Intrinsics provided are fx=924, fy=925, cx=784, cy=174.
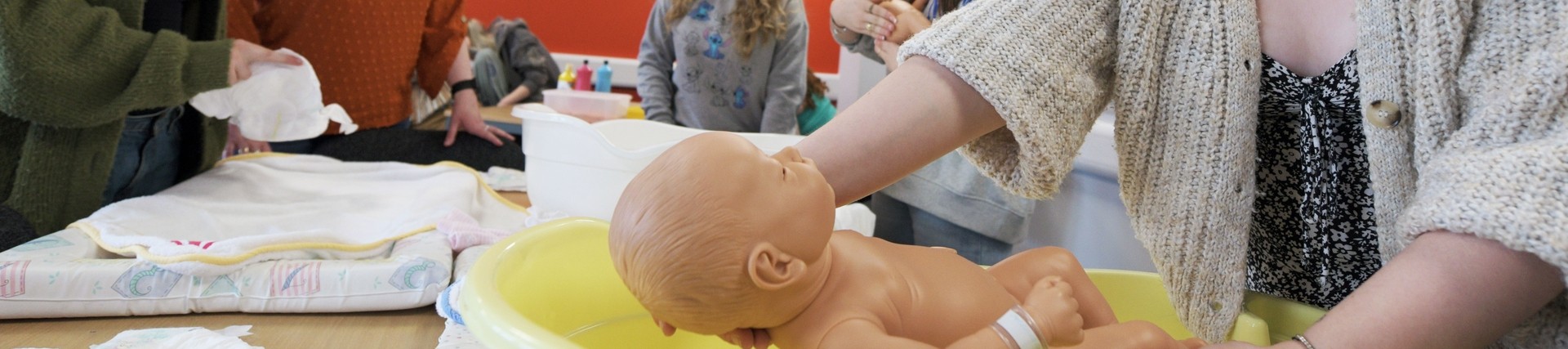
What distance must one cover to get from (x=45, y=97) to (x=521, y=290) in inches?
45.1

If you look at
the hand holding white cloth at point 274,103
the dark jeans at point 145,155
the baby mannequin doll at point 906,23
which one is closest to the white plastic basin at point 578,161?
the baby mannequin doll at point 906,23

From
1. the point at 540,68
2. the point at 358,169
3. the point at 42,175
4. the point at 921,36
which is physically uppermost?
the point at 921,36

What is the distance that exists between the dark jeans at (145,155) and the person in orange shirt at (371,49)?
0.38 metres

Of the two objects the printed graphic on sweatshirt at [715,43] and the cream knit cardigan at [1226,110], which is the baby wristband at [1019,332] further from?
the printed graphic on sweatshirt at [715,43]

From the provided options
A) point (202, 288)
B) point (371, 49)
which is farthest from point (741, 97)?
point (202, 288)

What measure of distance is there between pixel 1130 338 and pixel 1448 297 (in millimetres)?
165

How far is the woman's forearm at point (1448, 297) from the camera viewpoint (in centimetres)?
50

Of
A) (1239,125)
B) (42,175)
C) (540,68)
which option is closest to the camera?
(1239,125)

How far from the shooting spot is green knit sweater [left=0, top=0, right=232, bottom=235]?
4.47 feet

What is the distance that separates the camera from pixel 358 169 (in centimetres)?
197

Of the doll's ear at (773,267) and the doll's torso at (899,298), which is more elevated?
the doll's ear at (773,267)

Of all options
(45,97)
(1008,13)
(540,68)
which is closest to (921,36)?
(1008,13)

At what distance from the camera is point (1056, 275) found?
0.65 metres

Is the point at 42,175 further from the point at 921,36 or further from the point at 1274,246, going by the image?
the point at 1274,246
